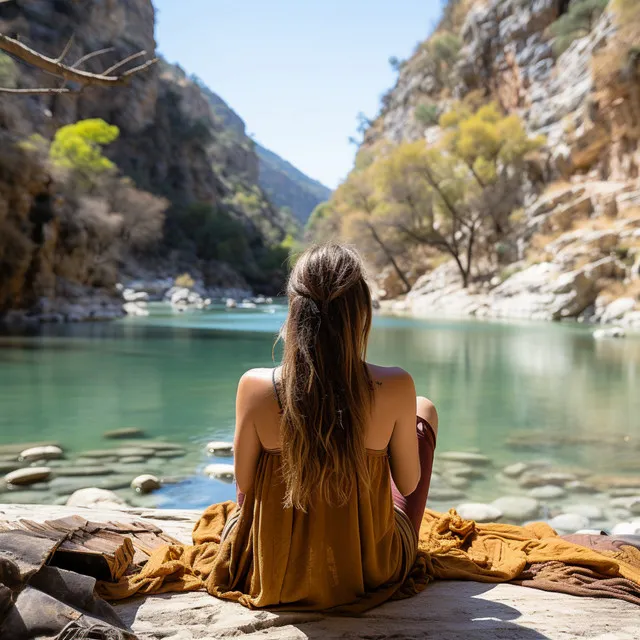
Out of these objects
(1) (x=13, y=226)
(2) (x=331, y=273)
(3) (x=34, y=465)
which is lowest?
(3) (x=34, y=465)

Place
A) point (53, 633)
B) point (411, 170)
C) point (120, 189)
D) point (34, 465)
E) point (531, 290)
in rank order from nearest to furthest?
point (53, 633) → point (34, 465) → point (531, 290) → point (411, 170) → point (120, 189)

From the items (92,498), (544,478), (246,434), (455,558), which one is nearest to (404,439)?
(246,434)

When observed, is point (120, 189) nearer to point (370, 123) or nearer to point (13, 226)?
point (13, 226)

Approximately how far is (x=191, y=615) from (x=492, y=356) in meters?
12.1

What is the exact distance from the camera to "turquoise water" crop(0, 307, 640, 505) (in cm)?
643

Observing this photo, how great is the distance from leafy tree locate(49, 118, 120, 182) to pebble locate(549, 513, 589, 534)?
34718 millimetres

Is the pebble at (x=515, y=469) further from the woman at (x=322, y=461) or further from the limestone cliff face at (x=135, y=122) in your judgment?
the limestone cliff face at (x=135, y=122)

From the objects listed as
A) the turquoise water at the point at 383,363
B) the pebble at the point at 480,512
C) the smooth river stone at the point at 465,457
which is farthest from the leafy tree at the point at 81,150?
the pebble at the point at 480,512

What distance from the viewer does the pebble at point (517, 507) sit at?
4.34m

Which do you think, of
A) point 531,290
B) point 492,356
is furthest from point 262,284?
point 492,356

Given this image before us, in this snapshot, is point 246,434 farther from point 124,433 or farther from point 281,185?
point 281,185

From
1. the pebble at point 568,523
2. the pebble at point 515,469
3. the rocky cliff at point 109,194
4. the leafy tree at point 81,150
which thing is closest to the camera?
the pebble at point 568,523

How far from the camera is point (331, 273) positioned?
1808 mm

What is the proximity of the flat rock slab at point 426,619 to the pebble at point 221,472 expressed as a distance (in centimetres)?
302
